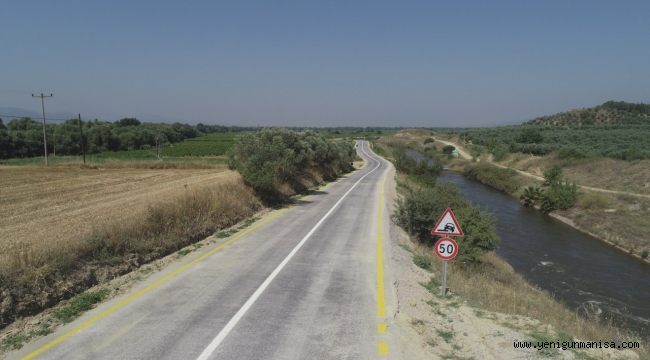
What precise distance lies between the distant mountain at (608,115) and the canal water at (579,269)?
436 feet

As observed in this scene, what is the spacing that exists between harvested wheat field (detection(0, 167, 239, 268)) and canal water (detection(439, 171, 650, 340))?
628 inches

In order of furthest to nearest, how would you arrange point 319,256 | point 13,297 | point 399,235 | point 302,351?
point 399,235
point 319,256
point 13,297
point 302,351

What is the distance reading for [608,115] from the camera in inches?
5974

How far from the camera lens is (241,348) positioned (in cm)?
717

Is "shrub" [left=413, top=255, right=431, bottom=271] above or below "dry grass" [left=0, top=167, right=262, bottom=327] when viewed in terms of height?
below

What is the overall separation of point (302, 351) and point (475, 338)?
3.30m

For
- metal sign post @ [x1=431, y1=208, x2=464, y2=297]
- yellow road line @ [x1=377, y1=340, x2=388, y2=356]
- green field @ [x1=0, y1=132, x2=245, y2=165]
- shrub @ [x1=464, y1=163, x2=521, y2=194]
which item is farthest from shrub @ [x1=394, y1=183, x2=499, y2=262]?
shrub @ [x1=464, y1=163, x2=521, y2=194]

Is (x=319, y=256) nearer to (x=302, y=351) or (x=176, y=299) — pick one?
(x=176, y=299)

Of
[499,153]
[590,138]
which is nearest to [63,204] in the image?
[499,153]

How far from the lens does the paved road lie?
7.14m

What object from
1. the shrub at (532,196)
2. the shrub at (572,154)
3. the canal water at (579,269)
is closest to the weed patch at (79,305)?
the canal water at (579,269)

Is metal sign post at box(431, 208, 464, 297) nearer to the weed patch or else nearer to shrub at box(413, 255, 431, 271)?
shrub at box(413, 255, 431, 271)

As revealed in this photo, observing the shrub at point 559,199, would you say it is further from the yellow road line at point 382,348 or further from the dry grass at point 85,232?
the yellow road line at point 382,348

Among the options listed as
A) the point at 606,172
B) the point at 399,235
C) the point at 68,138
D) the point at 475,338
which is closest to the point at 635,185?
the point at 606,172
